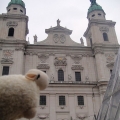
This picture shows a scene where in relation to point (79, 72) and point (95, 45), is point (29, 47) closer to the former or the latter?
point (79, 72)

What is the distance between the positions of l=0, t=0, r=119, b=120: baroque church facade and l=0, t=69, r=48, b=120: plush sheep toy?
618 inches

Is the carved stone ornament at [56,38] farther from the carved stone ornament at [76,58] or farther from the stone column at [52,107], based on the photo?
the stone column at [52,107]

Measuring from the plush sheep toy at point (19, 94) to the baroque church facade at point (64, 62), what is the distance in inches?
618

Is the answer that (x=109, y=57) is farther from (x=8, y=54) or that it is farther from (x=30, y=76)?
(x=30, y=76)

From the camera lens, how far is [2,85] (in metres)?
2.42

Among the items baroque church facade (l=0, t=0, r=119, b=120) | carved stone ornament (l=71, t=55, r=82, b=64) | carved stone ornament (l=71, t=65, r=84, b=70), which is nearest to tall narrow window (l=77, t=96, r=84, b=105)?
baroque church facade (l=0, t=0, r=119, b=120)

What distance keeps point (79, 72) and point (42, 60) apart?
184 inches

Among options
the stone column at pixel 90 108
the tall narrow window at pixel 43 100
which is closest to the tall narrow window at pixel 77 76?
the stone column at pixel 90 108

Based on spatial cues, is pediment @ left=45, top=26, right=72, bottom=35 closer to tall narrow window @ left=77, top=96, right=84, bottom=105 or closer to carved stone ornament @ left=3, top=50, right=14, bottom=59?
carved stone ornament @ left=3, top=50, right=14, bottom=59

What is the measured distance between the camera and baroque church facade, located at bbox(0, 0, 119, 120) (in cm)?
1831

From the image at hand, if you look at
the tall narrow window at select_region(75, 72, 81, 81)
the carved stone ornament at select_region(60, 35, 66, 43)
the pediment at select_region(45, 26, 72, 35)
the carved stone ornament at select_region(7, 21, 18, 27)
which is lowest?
the tall narrow window at select_region(75, 72, 81, 81)

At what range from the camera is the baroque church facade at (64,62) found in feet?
60.1

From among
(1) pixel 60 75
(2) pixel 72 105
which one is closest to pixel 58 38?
(1) pixel 60 75

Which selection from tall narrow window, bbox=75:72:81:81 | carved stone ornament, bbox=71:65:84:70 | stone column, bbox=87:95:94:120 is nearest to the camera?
stone column, bbox=87:95:94:120
